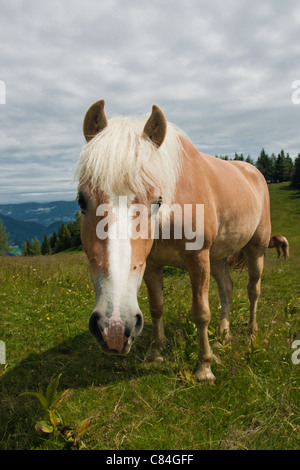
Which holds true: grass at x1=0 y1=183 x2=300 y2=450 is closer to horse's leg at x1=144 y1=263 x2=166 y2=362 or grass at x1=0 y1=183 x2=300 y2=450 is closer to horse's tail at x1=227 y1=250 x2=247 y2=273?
horse's leg at x1=144 y1=263 x2=166 y2=362

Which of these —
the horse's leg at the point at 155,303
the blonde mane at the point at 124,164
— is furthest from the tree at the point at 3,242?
the blonde mane at the point at 124,164

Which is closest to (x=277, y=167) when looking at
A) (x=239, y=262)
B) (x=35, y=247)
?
(x=35, y=247)

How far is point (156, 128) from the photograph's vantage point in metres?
2.49

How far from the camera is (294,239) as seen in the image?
4231cm

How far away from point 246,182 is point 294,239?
4264cm

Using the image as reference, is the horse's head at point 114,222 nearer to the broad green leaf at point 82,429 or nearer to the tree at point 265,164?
the broad green leaf at point 82,429

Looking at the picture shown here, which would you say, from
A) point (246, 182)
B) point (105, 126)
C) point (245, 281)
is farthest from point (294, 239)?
point (105, 126)

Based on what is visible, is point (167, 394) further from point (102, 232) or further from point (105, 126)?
point (105, 126)

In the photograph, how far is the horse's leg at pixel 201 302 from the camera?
3174mm

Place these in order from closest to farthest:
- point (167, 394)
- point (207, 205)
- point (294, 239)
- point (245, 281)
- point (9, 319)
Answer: point (167, 394) < point (207, 205) < point (9, 319) < point (245, 281) < point (294, 239)

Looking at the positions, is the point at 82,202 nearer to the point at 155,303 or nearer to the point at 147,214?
the point at 147,214

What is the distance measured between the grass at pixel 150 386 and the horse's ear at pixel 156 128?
2294mm

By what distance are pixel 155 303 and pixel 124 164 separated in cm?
214
